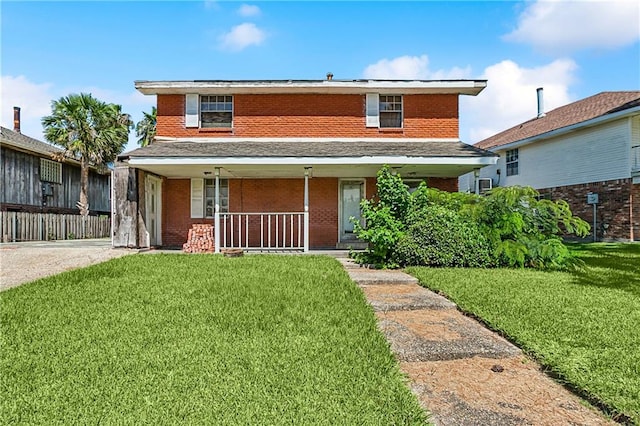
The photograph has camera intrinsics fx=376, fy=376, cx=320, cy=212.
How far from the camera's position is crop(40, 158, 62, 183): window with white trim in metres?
19.6

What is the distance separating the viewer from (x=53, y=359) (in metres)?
3.15

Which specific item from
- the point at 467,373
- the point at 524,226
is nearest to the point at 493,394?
the point at 467,373

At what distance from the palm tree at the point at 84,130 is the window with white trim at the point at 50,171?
1.29 meters

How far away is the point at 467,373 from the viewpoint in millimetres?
3119

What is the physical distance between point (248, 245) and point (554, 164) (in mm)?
15852

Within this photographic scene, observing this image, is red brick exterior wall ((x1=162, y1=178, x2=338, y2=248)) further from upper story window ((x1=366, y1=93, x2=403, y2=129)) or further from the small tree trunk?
the small tree trunk

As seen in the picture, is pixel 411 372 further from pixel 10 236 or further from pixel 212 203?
pixel 10 236

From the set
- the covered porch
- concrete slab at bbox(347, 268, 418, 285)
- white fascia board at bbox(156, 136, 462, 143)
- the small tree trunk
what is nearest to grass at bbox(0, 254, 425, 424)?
concrete slab at bbox(347, 268, 418, 285)

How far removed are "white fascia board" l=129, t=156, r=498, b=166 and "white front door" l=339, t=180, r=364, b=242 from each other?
2.80 metres

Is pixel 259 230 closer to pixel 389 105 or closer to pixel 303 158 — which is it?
pixel 303 158

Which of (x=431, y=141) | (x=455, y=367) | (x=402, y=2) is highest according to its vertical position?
(x=402, y=2)

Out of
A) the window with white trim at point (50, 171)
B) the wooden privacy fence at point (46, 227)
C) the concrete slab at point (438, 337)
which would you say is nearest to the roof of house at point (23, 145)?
the window with white trim at point (50, 171)

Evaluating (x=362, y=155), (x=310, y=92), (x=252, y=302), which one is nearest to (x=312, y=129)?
(x=310, y=92)

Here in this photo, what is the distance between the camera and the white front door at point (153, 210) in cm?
1130
